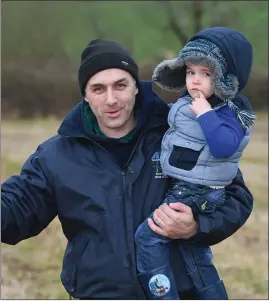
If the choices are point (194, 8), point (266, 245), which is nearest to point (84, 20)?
point (194, 8)

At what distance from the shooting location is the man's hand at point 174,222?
105 inches

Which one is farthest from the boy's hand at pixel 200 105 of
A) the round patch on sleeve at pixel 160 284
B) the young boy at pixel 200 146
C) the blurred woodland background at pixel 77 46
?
the blurred woodland background at pixel 77 46

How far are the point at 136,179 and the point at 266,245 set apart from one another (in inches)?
182

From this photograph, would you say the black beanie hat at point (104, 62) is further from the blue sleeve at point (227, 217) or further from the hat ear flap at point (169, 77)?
the blue sleeve at point (227, 217)

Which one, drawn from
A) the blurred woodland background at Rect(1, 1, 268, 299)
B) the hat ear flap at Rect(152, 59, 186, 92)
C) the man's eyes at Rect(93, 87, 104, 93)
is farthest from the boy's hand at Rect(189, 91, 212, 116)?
the blurred woodland background at Rect(1, 1, 268, 299)

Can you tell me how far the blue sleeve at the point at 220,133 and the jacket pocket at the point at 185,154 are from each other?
8cm

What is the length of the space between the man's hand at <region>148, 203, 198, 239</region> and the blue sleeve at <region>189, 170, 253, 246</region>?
0.12 ft

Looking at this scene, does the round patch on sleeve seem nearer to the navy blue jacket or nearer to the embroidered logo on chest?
the navy blue jacket

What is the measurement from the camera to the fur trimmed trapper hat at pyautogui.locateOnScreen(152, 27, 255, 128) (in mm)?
2662

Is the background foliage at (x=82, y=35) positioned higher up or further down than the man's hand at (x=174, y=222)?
further down

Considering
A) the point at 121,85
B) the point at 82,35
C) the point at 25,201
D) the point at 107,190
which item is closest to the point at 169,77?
the point at 121,85

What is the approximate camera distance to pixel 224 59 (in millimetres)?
2674

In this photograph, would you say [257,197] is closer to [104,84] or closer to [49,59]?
[104,84]

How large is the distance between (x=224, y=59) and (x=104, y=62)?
456 mm
